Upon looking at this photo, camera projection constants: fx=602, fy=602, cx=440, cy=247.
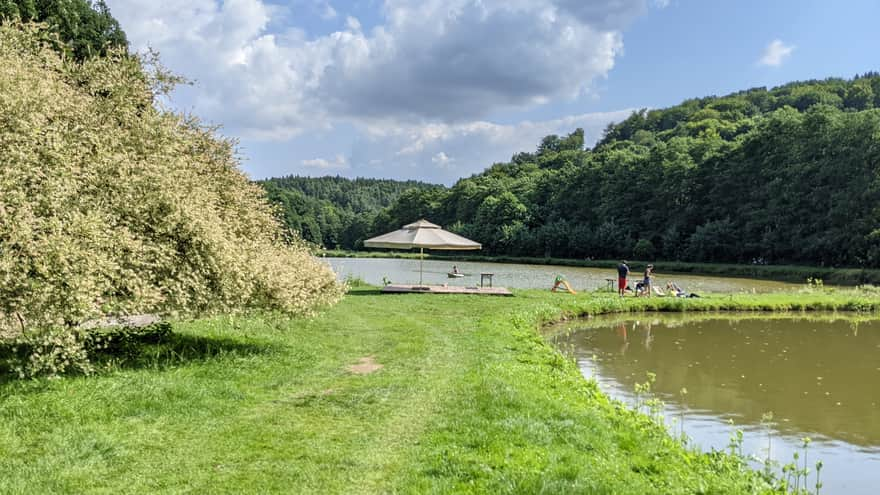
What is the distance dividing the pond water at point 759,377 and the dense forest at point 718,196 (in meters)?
33.8

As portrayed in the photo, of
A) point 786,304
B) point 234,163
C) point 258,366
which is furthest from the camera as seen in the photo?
point 786,304

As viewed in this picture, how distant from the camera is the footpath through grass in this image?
609cm

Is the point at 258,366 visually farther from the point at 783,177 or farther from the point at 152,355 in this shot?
the point at 783,177

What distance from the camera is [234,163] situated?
1409 centimetres

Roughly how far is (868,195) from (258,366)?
2133 inches

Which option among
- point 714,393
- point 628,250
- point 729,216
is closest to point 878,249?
point 729,216

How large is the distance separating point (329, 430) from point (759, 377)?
10.8m

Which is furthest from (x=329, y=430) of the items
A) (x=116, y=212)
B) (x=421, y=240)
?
(x=421, y=240)

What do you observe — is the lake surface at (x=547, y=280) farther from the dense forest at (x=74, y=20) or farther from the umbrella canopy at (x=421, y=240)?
the dense forest at (x=74, y=20)

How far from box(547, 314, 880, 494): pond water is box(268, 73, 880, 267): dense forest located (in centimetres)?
3385

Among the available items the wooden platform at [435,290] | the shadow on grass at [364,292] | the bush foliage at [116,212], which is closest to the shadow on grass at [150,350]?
the bush foliage at [116,212]

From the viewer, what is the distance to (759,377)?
13.9 metres

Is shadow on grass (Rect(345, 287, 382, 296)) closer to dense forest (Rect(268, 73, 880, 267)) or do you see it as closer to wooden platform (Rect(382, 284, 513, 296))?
wooden platform (Rect(382, 284, 513, 296))

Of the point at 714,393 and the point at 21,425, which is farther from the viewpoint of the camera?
the point at 714,393
